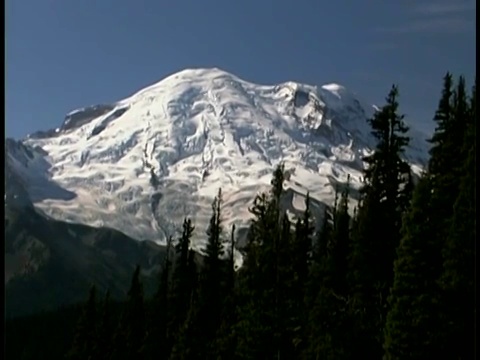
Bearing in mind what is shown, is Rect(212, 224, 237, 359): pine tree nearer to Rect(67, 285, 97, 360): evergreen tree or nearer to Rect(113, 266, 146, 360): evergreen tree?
Rect(113, 266, 146, 360): evergreen tree

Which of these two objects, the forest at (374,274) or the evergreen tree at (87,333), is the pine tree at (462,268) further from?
the evergreen tree at (87,333)

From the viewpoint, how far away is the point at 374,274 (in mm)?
41562

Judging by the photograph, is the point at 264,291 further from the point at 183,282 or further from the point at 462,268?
the point at 183,282

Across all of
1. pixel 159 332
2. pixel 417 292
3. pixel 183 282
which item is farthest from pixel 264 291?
pixel 159 332

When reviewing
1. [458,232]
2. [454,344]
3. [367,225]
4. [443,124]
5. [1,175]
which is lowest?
[1,175]

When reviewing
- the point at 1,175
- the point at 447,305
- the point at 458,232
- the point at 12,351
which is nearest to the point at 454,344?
the point at 447,305

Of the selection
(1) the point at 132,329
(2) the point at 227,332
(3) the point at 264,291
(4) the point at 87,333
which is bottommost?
(2) the point at 227,332

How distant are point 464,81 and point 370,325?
1078cm

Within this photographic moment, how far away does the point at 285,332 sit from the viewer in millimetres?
46031

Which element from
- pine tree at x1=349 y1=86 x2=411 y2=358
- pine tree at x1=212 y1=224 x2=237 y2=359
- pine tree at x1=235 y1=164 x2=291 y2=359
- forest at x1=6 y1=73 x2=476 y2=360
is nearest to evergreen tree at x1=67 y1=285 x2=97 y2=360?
forest at x1=6 y1=73 x2=476 y2=360

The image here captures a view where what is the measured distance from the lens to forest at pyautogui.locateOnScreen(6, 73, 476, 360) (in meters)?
32.5

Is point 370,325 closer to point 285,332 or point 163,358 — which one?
point 285,332

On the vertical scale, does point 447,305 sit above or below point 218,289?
below

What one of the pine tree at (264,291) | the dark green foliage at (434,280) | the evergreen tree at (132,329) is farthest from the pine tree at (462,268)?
the evergreen tree at (132,329)
